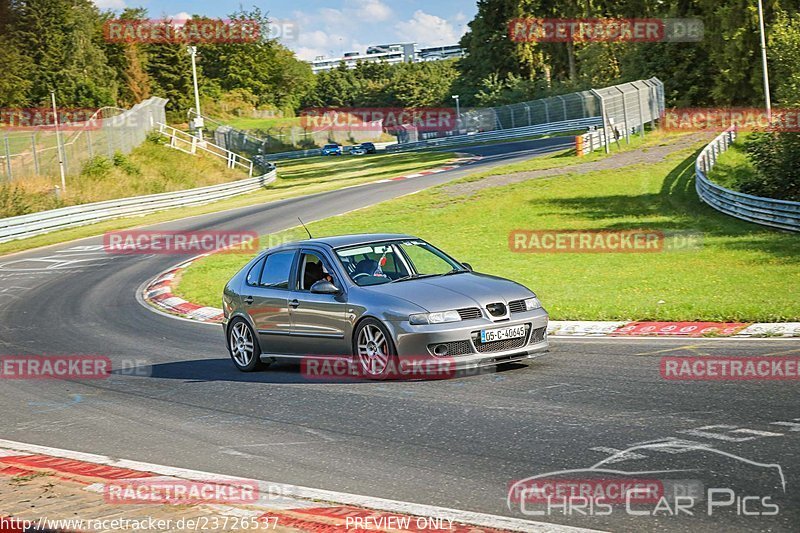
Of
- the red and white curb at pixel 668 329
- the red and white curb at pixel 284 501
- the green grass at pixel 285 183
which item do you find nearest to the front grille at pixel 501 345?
the red and white curb at pixel 668 329

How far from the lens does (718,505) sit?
233 inches

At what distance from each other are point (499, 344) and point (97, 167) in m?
38.4

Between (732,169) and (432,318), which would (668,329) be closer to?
(432,318)

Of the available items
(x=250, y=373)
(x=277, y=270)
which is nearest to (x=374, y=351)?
(x=277, y=270)

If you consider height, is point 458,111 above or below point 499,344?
above

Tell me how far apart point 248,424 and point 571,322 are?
621 centimetres

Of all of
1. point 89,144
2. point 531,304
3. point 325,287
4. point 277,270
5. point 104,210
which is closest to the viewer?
point 531,304

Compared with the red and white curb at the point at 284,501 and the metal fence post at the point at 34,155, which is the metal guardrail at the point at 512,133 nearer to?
the metal fence post at the point at 34,155

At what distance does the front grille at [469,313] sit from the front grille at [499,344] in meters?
0.19

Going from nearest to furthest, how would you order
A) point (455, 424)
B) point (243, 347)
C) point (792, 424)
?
point (792, 424) < point (455, 424) < point (243, 347)

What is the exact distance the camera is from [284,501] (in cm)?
653

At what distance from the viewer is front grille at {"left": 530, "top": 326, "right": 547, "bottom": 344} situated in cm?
1081

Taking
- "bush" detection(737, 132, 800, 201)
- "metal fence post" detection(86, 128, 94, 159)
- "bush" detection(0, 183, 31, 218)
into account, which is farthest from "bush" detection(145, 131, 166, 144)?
"bush" detection(737, 132, 800, 201)

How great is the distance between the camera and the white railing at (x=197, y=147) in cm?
5609
